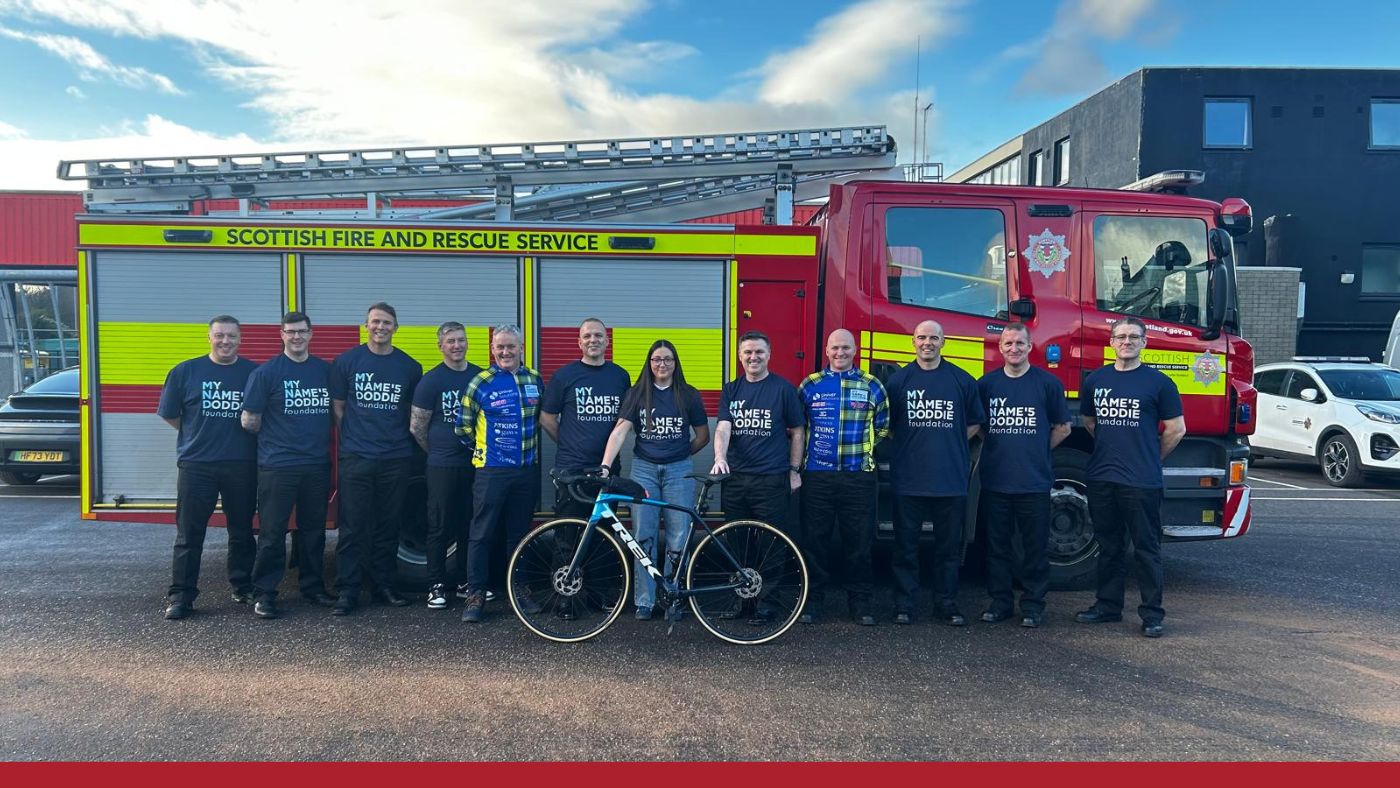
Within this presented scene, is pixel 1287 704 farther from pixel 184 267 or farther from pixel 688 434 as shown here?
pixel 184 267

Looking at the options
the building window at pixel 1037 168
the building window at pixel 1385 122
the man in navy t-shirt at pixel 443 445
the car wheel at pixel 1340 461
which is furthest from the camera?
the building window at pixel 1037 168

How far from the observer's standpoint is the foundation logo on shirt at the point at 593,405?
189 inches

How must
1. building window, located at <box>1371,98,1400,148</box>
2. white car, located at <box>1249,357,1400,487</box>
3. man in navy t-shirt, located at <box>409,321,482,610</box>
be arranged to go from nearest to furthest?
1. man in navy t-shirt, located at <box>409,321,482,610</box>
2. white car, located at <box>1249,357,1400,487</box>
3. building window, located at <box>1371,98,1400,148</box>

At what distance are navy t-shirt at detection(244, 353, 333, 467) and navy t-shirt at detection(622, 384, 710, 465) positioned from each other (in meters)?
1.92

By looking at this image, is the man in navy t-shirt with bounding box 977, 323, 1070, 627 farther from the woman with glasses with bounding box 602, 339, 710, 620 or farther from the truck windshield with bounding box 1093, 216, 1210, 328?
the woman with glasses with bounding box 602, 339, 710, 620

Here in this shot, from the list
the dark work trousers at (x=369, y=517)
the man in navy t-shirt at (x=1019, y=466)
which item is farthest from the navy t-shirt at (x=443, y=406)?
the man in navy t-shirt at (x=1019, y=466)

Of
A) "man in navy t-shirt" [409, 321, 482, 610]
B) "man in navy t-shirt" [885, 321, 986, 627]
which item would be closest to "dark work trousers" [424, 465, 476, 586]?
"man in navy t-shirt" [409, 321, 482, 610]

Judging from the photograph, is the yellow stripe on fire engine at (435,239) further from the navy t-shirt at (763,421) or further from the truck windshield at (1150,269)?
the truck windshield at (1150,269)

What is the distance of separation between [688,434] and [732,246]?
1353 mm

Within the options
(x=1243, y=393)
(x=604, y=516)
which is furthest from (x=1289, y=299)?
(x=604, y=516)

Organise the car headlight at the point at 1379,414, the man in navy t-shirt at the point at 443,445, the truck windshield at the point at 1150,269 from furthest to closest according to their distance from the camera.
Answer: the car headlight at the point at 1379,414 → the truck windshield at the point at 1150,269 → the man in navy t-shirt at the point at 443,445

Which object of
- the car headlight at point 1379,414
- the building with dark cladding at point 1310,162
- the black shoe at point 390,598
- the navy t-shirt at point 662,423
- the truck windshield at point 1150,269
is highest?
the building with dark cladding at point 1310,162

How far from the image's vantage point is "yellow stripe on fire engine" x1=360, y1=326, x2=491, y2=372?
5.18 meters

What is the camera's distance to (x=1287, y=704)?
145 inches
